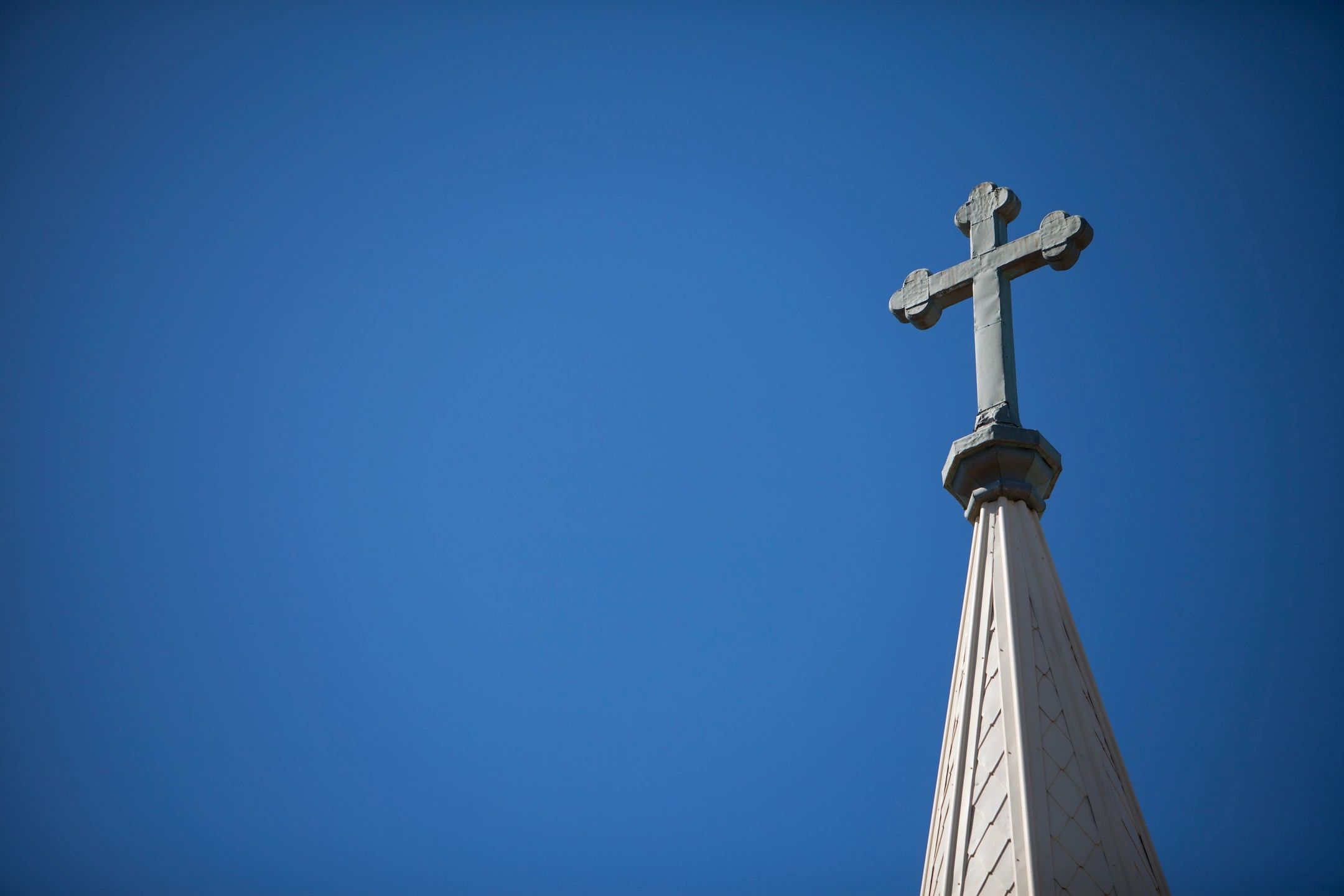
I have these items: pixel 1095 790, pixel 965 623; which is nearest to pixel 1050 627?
pixel 965 623

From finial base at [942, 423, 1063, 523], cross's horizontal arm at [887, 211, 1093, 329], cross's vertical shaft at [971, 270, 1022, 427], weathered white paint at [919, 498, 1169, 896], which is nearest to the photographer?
weathered white paint at [919, 498, 1169, 896]

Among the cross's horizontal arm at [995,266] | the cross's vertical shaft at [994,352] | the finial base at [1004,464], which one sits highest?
the cross's horizontal arm at [995,266]

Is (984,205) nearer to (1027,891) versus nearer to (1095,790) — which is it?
(1095,790)

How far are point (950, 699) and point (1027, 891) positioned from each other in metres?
1.52

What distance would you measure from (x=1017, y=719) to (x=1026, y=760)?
0.24m

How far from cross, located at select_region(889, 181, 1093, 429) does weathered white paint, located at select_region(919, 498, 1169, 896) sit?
1.10 metres

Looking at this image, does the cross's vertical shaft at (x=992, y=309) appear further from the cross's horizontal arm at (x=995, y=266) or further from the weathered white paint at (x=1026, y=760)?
the weathered white paint at (x=1026, y=760)

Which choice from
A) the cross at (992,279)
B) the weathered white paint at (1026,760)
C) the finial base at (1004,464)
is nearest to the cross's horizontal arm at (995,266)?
the cross at (992,279)

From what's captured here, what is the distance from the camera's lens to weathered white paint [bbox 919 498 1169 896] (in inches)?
256

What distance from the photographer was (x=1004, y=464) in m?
8.22

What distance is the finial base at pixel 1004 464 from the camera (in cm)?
822

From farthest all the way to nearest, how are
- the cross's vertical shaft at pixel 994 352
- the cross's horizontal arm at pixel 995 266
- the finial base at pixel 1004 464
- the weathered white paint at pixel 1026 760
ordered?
the cross's horizontal arm at pixel 995 266 < the cross's vertical shaft at pixel 994 352 < the finial base at pixel 1004 464 < the weathered white paint at pixel 1026 760

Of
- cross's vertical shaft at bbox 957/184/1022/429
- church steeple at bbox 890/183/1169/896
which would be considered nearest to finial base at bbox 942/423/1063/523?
church steeple at bbox 890/183/1169/896

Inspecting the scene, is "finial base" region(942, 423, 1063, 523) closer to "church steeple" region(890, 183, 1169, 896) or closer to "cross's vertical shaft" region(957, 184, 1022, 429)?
"church steeple" region(890, 183, 1169, 896)
